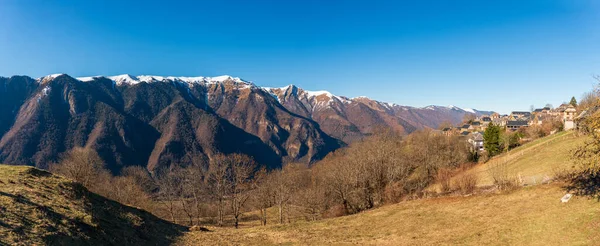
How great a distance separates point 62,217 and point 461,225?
33533 millimetres

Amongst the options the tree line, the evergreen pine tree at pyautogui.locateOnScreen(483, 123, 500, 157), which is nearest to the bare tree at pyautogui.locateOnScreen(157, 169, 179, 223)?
the tree line

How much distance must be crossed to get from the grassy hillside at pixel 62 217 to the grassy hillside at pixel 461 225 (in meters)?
4.73

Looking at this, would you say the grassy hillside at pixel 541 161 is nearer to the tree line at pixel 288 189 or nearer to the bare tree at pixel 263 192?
the tree line at pixel 288 189

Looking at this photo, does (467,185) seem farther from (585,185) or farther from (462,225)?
(462,225)

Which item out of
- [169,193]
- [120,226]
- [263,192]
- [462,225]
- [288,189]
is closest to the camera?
[120,226]

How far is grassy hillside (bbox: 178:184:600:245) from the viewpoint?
834 inches

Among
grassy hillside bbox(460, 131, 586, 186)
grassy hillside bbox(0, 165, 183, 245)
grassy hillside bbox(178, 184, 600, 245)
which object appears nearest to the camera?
grassy hillside bbox(0, 165, 183, 245)

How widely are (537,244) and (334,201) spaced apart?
42.3 metres

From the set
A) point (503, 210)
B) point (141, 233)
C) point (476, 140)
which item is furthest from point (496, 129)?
point (141, 233)

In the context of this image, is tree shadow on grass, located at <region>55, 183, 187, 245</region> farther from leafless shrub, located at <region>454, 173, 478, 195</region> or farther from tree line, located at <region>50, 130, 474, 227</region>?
leafless shrub, located at <region>454, 173, 478, 195</region>

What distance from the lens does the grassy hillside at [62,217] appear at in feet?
59.1

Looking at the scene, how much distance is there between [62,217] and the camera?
20953mm

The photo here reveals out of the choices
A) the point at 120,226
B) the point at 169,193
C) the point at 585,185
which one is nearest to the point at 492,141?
the point at 585,185

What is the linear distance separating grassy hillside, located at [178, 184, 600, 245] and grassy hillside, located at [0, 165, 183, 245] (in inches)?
186
